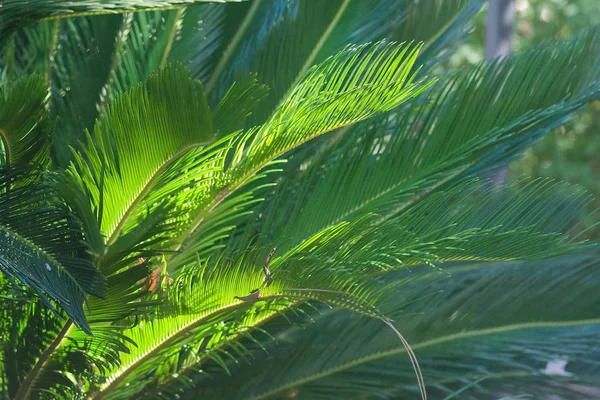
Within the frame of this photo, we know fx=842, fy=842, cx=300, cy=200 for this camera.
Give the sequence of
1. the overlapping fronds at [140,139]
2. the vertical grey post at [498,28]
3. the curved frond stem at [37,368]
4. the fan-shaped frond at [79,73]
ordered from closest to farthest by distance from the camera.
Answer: the overlapping fronds at [140,139], the curved frond stem at [37,368], the fan-shaped frond at [79,73], the vertical grey post at [498,28]

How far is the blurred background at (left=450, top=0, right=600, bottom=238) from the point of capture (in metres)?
8.74

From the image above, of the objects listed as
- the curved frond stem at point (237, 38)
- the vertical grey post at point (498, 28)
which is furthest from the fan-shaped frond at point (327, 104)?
the vertical grey post at point (498, 28)

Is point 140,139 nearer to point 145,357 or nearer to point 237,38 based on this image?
point 145,357

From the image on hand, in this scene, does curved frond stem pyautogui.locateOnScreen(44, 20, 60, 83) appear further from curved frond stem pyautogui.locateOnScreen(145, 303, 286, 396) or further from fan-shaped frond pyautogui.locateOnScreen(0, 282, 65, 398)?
curved frond stem pyautogui.locateOnScreen(145, 303, 286, 396)

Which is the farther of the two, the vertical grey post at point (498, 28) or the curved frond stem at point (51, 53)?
the vertical grey post at point (498, 28)

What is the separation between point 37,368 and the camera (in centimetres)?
227

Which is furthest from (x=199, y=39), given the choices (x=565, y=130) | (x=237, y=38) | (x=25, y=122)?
(x=565, y=130)

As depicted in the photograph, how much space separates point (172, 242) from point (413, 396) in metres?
0.91

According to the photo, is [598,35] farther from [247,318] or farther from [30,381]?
[30,381]

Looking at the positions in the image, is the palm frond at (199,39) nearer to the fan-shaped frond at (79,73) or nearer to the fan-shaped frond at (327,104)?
the fan-shaped frond at (79,73)

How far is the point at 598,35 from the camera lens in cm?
271

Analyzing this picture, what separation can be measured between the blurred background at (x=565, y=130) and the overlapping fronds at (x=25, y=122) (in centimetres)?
684

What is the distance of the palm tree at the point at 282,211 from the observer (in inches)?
75.4

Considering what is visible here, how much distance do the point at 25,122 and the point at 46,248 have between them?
1.12 ft
